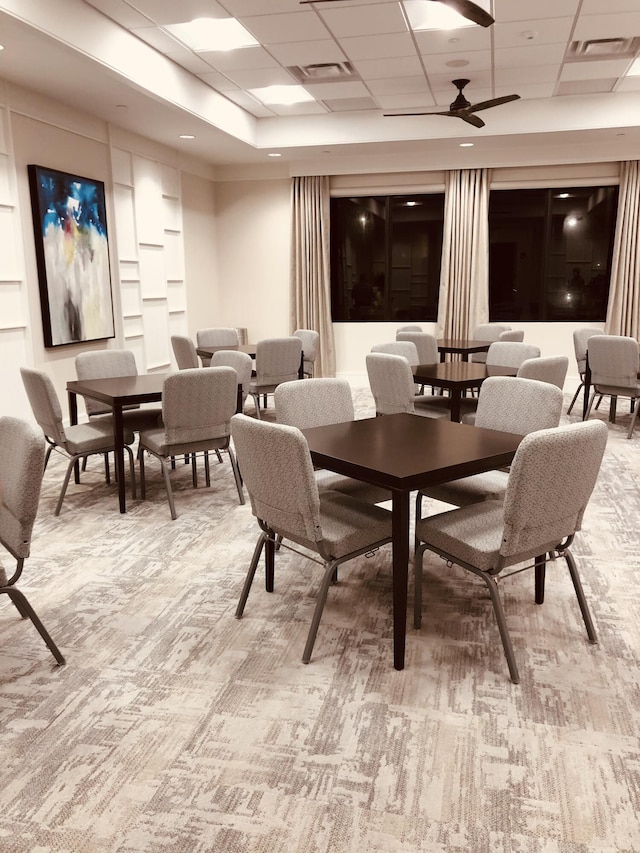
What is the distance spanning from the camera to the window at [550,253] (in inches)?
330

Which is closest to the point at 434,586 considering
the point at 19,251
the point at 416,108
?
the point at 19,251

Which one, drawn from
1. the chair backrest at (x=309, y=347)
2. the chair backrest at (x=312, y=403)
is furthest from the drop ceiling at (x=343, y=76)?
the chair backrest at (x=312, y=403)

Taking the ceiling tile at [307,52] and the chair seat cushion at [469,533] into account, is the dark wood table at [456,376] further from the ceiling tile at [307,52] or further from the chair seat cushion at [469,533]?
the ceiling tile at [307,52]

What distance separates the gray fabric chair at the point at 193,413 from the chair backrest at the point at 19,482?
137cm

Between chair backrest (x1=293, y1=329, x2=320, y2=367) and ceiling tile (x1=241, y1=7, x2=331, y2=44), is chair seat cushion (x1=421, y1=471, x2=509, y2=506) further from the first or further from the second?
chair backrest (x1=293, y1=329, x2=320, y2=367)

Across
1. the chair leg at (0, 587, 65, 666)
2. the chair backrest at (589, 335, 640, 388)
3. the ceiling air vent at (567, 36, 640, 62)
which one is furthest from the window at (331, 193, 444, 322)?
the chair leg at (0, 587, 65, 666)

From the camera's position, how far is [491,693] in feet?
7.32

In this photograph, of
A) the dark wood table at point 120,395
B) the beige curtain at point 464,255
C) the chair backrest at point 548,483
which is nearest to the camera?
the chair backrest at point 548,483

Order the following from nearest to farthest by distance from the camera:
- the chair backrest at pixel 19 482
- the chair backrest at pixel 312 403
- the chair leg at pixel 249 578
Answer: the chair backrest at pixel 19 482, the chair leg at pixel 249 578, the chair backrest at pixel 312 403

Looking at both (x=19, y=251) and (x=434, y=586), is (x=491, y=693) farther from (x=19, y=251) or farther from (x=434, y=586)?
(x=19, y=251)

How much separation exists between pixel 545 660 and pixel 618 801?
671 mm

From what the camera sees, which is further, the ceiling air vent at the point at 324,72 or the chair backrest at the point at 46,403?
the ceiling air vent at the point at 324,72

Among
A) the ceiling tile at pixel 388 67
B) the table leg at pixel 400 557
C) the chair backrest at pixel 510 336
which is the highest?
the ceiling tile at pixel 388 67

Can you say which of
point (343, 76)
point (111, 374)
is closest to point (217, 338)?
point (111, 374)
